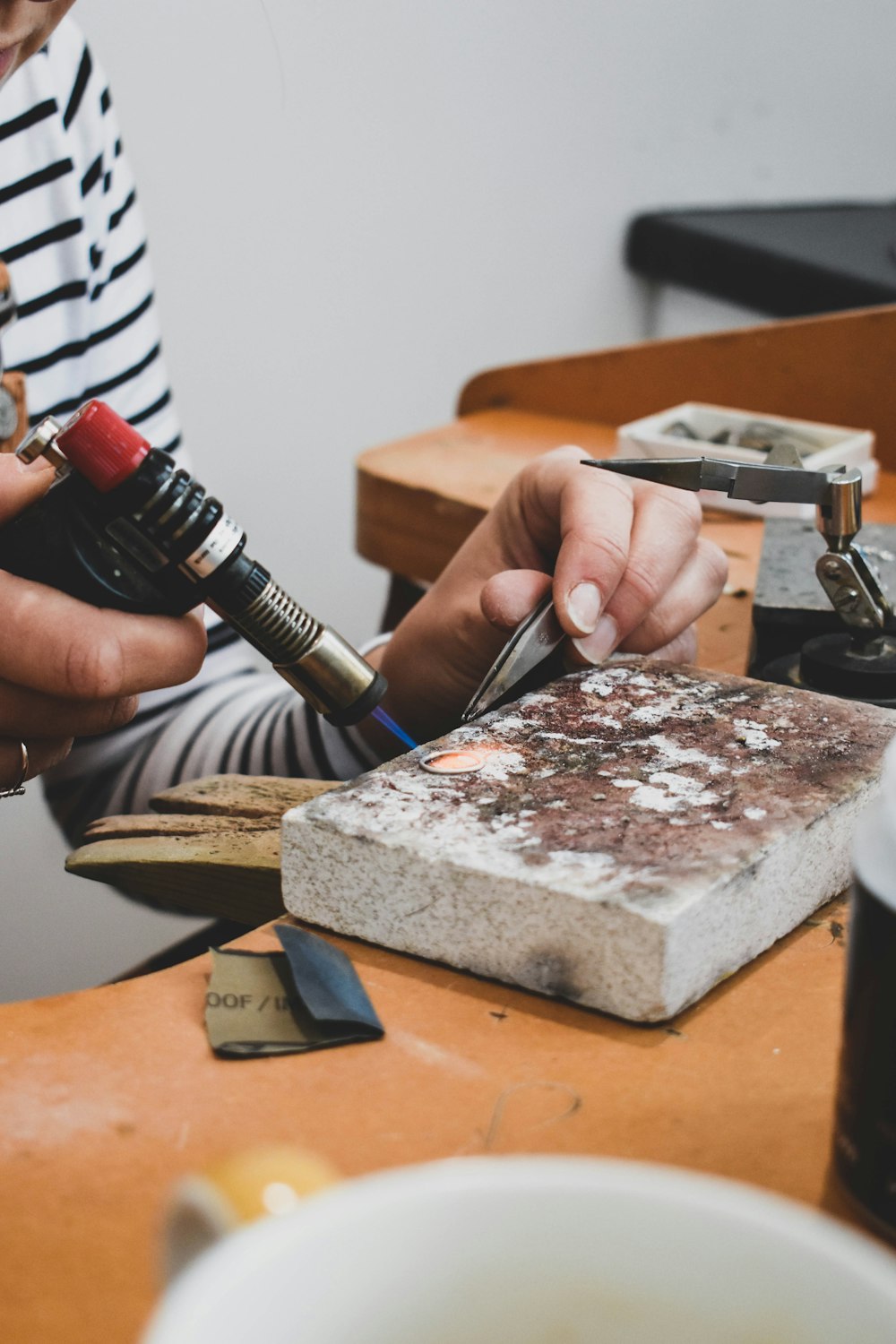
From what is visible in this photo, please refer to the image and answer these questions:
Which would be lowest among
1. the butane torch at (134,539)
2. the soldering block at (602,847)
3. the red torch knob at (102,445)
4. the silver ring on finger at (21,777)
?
the silver ring on finger at (21,777)

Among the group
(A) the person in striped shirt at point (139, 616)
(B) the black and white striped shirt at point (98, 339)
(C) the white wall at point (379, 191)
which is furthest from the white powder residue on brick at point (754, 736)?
(C) the white wall at point (379, 191)

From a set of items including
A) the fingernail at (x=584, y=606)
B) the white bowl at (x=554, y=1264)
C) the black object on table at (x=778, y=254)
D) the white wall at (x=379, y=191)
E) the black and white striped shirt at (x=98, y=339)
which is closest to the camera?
the white bowl at (x=554, y=1264)

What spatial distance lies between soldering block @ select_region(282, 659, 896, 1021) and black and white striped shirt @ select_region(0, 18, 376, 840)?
42cm

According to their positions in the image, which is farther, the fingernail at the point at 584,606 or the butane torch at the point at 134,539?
the fingernail at the point at 584,606

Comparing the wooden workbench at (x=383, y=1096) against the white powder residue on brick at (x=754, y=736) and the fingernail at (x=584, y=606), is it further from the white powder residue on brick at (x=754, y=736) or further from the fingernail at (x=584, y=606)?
the fingernail at (x=584, y=606)

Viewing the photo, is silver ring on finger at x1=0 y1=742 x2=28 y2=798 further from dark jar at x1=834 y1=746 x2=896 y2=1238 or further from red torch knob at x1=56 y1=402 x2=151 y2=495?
dark jar at x1=834 y1=746 x2=896 y2=1238

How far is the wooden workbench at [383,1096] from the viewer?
1.12 ft

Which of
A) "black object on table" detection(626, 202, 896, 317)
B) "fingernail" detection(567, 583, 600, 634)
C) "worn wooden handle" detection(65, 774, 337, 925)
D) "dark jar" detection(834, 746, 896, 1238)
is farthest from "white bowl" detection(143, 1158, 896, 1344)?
"black object on table" detection(626, 202, 896, 317)

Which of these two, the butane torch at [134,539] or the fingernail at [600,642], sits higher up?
the butane torch at [134,539]

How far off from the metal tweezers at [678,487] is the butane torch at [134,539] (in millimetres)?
88

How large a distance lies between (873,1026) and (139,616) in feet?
1.24

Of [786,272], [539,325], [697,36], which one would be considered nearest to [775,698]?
[786,272]

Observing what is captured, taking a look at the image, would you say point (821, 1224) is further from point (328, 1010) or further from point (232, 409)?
point (232, 409)

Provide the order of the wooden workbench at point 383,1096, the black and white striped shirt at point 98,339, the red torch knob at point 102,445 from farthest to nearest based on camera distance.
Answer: the black and white striped shirt at point 98,339 < the red torch knob at point 102,445 < the wooden workbench at point 383,1096
